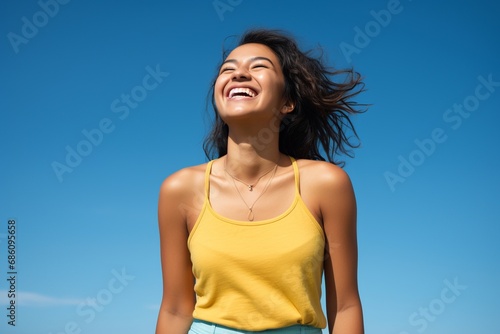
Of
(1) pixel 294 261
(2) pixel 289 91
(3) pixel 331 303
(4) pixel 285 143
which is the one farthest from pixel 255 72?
(3) pixel 331 303

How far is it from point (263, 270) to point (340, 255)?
0.58 metres

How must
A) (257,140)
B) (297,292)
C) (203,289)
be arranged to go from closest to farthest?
(297,292) → (203,289) → (257,140)

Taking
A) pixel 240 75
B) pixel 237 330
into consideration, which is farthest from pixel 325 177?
pixel 237 330

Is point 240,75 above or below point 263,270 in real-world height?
above

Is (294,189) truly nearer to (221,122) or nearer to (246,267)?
(246,267)

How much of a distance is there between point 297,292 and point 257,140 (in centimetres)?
120

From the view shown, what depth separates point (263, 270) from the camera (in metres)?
3.61

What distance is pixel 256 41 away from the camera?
4711 millimetres

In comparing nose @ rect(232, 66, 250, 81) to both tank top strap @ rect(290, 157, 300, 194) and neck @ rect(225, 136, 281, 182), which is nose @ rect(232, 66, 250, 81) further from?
tank top strap @ rect(290, 157, 300, 194)

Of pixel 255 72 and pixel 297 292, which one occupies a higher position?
pixel 255 72

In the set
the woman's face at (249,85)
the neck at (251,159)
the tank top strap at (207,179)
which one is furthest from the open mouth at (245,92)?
the tank top strap at (207,179)

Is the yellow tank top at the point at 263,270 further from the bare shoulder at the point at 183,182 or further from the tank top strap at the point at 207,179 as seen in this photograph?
the bare shoulder at the point at 183,182

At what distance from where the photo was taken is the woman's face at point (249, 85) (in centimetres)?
403

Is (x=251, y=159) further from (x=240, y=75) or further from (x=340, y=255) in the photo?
(x=340, y=255)
